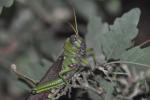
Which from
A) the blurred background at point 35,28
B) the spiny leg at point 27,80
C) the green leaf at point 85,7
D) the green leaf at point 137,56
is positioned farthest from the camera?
the blurred background at point 35,28

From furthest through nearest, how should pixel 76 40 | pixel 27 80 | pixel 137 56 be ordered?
pixel 27 80, pixel 76 40, pixel 137 56

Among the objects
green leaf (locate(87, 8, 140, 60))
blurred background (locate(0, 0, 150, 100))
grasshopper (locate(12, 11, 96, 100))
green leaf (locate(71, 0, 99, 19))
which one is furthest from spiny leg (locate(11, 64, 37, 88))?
green leaf (locate(71, 0, 99, 19))

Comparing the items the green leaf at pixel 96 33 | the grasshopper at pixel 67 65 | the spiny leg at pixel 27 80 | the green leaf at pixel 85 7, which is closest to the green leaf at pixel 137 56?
the grasshopper at pixel 67 65

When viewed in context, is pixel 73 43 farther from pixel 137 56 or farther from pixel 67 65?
pixel 137 56

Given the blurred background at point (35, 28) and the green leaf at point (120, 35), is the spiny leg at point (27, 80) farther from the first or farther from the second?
the blurred background at point (35, 28)

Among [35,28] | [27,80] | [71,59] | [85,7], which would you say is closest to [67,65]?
[71,59]

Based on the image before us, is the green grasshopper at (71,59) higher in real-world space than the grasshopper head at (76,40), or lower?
lower

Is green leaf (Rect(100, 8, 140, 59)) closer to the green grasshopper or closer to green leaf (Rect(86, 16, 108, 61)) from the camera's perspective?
the green grasshopper
